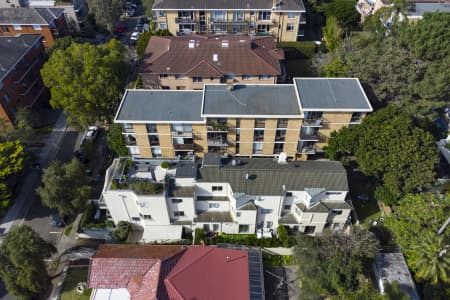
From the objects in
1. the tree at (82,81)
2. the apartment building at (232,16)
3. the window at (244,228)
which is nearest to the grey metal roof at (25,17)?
the apartment building at (232,16)

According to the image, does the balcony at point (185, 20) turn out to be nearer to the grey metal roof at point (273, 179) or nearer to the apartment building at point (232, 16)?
the apartment building at point (232, 16)

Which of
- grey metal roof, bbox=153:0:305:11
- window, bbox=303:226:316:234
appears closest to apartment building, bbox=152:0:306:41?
grey metal roof, bbox=153:0:305:11

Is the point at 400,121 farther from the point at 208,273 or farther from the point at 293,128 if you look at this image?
the point at 208,273

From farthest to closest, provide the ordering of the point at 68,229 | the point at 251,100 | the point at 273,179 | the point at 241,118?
the point at 251,100, the point at 68,229, the point at 241,118, the point at 273,179

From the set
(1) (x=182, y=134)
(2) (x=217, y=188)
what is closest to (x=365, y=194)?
(2) (x=217, y=188)

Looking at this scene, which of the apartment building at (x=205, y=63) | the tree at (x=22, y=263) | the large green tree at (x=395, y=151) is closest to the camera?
the tree at (x=22, y=263)

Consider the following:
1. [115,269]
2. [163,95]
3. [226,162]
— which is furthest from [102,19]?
[115,269]

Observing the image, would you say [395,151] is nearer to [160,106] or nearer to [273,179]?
[273,179]
